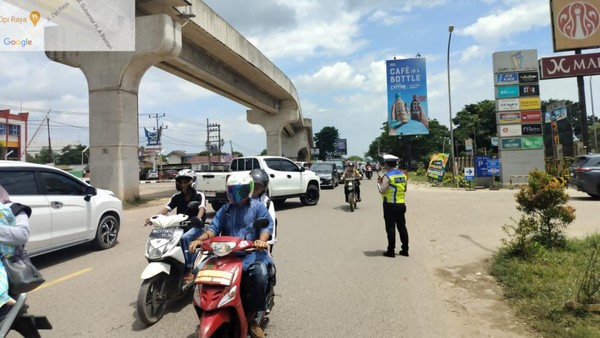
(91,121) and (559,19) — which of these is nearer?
(91,121)

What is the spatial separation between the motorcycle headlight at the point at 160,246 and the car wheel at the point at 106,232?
13.2 ft

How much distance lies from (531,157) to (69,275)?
23.2m

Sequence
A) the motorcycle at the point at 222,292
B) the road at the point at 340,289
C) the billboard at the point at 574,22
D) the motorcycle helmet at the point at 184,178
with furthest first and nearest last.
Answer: the billboard at the point at 574,22 → the motorcycle helmet at the point at 184,178 → the road at the point at 340,289 → the motorcycle at the point at 222,292

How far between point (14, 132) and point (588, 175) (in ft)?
197

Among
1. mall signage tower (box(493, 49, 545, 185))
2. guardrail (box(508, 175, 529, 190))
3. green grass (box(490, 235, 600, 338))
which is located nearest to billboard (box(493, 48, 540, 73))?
mall signage tower (box(493, 49, 545, 185))

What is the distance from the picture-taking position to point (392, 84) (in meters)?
33.2

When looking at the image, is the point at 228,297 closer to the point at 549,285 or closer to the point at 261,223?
the point at 261,223

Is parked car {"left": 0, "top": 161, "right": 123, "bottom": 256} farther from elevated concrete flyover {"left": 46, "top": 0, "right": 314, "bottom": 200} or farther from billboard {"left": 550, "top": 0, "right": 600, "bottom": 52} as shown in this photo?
billboard {"left": 550, "top": 0, "right": 600, "bottom": 52}

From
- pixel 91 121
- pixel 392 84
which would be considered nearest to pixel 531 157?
pixel 392 84

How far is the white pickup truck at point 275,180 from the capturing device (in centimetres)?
1256

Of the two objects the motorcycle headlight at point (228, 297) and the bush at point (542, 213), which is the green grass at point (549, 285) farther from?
the motorcycle headlight at point (228, 297)

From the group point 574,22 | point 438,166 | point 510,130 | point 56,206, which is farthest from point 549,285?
point 574,22

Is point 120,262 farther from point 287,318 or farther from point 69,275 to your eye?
point 287,318

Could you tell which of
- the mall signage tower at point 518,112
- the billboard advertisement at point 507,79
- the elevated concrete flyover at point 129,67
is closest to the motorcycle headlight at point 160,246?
the elevated concrete flyover at point 129,67
